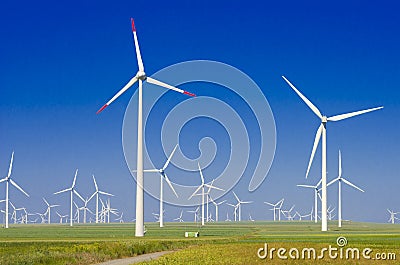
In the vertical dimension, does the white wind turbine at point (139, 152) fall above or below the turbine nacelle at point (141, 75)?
below

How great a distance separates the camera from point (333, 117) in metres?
116

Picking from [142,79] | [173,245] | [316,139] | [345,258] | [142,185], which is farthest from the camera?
[316,139]

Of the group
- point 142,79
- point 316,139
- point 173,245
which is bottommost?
point 173,245

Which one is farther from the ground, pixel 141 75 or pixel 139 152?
pixel 141 75

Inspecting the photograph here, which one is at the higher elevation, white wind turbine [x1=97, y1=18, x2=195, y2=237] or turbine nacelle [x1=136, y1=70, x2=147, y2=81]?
turbine nacelle [x1=136, y1=70, x2=147, y2=81]

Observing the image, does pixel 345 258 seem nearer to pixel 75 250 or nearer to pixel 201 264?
pixel 201 264

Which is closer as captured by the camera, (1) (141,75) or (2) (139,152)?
(2) (139,152)

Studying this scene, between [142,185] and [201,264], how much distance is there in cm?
4724

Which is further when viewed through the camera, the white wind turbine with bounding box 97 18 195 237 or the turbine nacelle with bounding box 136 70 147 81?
the turbine nacelle with bounding box 136 70 147 81

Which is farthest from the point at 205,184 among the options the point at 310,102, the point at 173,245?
the point at 173,245

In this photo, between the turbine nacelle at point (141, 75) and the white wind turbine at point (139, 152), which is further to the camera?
the turbine nacelle at point (141, 75)

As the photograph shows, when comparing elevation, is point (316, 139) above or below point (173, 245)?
above

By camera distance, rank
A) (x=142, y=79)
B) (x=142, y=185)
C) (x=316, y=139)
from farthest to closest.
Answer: (x=316, y=139), (x=142, y=79), (x=142, y=185)

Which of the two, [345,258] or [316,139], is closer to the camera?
[345,258]
